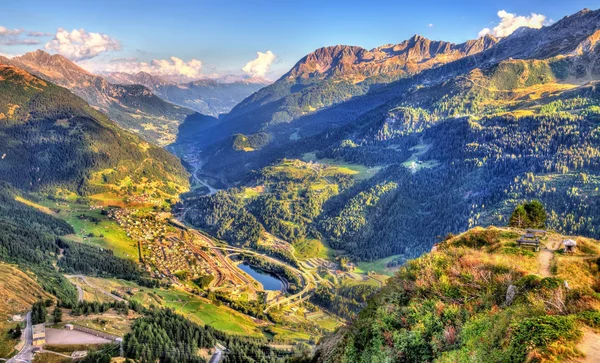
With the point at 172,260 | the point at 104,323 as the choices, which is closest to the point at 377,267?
the point at 172,260

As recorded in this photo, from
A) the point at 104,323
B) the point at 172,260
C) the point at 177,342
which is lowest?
the point at 172,260

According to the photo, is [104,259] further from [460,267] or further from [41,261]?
[460,267]

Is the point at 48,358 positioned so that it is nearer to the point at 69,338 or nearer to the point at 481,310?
the point at 69,338

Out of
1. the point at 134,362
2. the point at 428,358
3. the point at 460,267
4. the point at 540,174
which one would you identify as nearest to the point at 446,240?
the point at 460,267

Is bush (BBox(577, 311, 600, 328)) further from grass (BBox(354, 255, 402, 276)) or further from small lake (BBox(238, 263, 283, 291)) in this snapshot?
grass (BBox(354, 255, 402, 276))

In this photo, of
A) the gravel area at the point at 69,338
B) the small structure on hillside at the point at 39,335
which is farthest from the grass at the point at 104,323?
the small structure on hillside at the point at 39,335

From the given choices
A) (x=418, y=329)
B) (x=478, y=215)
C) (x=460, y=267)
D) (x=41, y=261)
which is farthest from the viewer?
(x=478, y=215)
